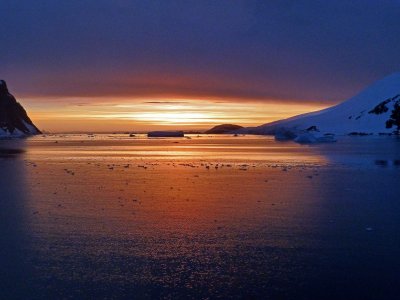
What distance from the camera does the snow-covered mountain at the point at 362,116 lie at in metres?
144

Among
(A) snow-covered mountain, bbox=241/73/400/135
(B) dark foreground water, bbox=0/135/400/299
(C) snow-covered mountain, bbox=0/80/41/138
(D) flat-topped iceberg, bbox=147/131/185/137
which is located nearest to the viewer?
(B) dark foreground water, bbox=0/135/400/299

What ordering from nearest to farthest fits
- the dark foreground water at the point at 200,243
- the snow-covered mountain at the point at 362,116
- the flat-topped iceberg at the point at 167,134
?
the dark foreground water at the point at 200,243 → the flat-topped iceberg at the point at 167,134 → the snow-covered mountain at the point at 362,116

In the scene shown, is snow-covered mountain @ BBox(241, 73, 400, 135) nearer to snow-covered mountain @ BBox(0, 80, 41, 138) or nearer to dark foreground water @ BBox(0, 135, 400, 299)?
snow-covered mountain @ BBox(0, 80, 41, 138)

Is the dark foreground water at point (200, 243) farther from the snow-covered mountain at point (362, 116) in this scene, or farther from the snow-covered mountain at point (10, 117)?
the snow-covered mountain at point (10, 117)

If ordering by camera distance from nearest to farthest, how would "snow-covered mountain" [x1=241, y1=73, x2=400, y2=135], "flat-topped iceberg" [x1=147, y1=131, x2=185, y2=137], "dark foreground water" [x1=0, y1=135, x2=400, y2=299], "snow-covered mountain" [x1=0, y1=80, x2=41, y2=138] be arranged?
"dark foreground water" [x1=0, y1=135, x2=400, y2=299] < "flat-topped iceberg" [x1=147, y1=131, x2=185, y2=137] < "snow-covered mountain" [x1=241, y1=73, x2=400, y2=135] < "snow-covered mountain" [x1=0, y1=80, x2=41, y2=138]

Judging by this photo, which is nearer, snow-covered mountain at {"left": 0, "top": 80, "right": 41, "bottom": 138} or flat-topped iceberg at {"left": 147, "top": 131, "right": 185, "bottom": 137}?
flat-topped iceberg at {"left": 147, "top": 131, "right": 185, "bottom": 137}

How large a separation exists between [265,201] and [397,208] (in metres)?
3.06

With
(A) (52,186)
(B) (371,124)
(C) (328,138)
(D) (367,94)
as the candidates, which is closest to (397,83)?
(D) (367,94)

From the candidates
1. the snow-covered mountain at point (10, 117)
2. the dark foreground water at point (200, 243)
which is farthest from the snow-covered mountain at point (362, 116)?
the dark foreground water at point (200, 243)

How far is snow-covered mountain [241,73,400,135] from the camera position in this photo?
144 m

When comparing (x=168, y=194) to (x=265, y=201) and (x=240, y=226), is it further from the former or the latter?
(x=240, y=226)

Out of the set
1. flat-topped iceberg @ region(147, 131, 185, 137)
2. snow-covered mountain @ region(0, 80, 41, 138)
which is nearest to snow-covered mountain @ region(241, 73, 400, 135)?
flat-topped iceberg @ region(147, 131, 185, 137)

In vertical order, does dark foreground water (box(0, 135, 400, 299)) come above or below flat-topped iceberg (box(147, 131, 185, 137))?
above


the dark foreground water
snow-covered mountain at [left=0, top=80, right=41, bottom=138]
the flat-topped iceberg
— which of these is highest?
snow-covered mountain at [left=0, top=80, right=41, bottom=138]
